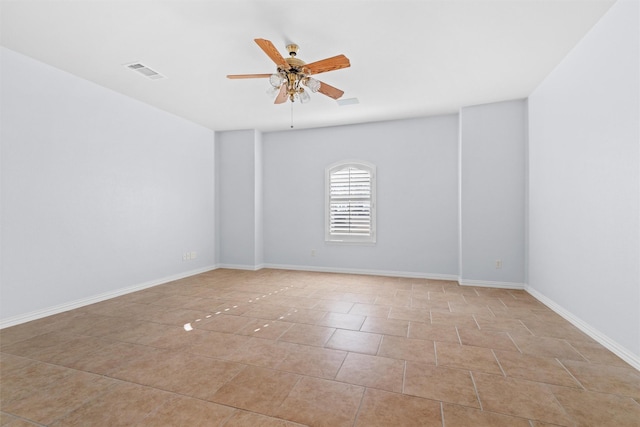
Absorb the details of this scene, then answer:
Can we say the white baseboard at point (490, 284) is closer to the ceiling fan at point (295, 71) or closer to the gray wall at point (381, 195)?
the gray wall at point (381, 195)

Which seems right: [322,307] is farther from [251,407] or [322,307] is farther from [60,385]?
[60,385]

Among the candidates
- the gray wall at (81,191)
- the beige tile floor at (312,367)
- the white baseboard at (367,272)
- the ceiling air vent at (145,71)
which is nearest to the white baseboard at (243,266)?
the white baseboard at (367,272)

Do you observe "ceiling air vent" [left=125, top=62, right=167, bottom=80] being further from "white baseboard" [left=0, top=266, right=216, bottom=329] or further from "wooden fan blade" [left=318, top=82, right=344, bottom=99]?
"white baseboard" [left=0, top=266, right=216, bottom=329]

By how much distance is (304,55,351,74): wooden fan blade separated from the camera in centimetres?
256

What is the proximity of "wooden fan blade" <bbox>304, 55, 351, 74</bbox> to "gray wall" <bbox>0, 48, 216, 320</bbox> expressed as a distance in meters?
2.97

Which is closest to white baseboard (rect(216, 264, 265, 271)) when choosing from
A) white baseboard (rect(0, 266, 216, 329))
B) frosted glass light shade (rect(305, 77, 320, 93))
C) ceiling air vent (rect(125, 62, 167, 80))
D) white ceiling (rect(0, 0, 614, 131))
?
white baseboard (rect(0, 266, 216, 329))

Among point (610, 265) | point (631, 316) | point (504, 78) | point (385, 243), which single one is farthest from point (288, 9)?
point (385, 243)

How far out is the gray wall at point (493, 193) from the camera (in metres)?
4.45

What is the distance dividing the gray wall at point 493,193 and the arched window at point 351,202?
5.01ft

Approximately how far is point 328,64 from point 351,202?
128 inches

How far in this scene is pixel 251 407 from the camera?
1.76 metres

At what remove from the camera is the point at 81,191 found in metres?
3.67

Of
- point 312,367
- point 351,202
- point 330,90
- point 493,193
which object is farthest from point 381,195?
point 312,367

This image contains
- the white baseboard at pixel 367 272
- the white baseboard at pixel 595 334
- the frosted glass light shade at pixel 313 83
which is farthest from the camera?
the white baseboard at pixel 367 272
